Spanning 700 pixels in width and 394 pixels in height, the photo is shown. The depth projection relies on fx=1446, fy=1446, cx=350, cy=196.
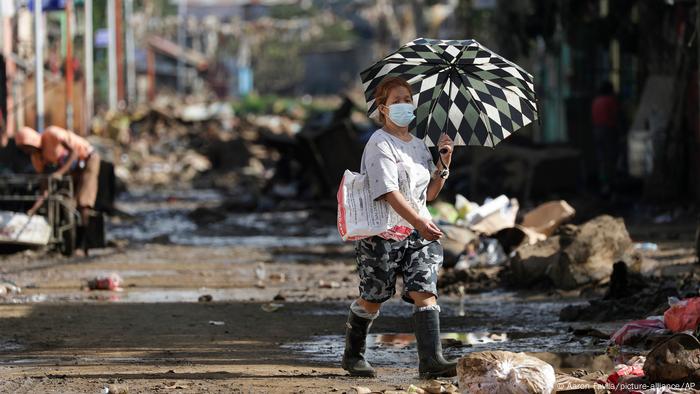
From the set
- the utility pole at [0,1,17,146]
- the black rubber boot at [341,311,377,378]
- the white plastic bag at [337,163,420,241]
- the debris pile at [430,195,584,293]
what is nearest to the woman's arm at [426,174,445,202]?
the white plastic bag at [337,163,420,241]

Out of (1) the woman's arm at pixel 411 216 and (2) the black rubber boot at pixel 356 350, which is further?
(2) the black rubber boot at pixel 356 350

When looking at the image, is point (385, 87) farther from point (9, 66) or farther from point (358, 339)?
point (9, 66)

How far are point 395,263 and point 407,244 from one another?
0.12 m

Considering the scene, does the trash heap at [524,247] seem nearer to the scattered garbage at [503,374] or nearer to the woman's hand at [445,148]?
the woman's hand at [445,148]

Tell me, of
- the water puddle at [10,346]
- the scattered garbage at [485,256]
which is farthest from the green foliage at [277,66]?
the water puddle at [10,346]

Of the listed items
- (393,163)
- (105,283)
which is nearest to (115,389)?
(393,163)

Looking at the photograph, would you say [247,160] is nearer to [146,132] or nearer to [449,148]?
[146,132]

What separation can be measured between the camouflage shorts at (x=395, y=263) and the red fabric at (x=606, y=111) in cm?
1631

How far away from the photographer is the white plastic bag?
25.4 ft

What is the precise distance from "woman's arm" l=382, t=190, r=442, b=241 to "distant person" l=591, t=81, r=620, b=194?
16.3m

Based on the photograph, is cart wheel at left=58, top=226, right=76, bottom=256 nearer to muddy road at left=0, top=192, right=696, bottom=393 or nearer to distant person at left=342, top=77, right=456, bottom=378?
muddy road at left=0, top=192, right=696, bottom=393

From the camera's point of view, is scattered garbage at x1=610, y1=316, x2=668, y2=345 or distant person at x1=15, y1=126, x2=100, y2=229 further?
distant person at x1=15, y1=126, x2=100, y2=229

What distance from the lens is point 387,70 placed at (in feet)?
26.2

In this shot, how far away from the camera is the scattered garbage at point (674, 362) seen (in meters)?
7.09
